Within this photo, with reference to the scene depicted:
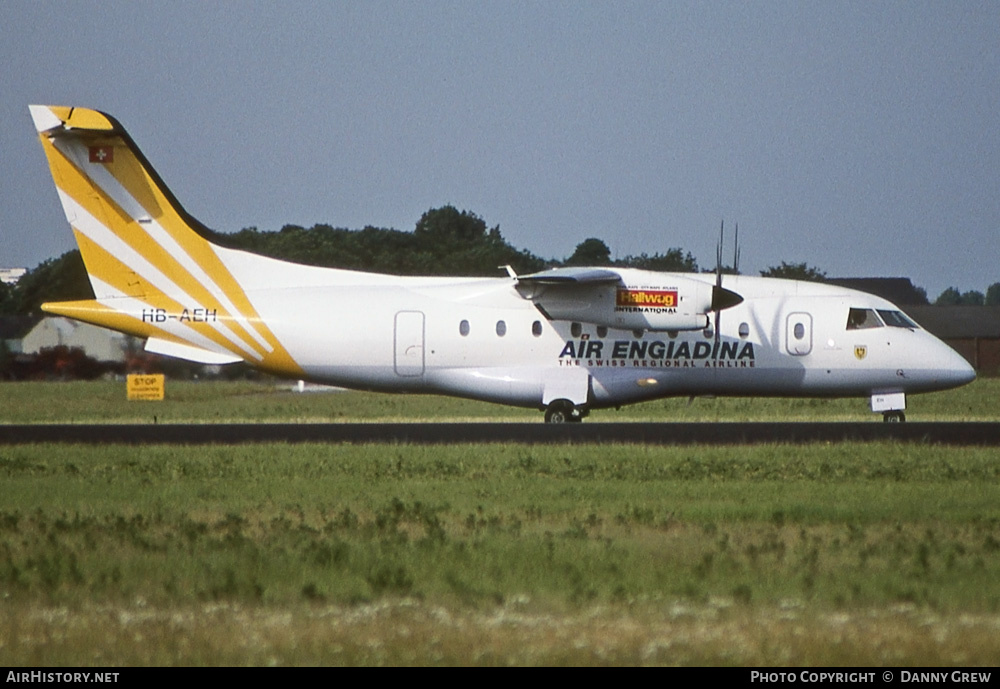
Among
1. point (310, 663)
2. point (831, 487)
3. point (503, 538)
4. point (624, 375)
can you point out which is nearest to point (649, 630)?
point (310, 663)

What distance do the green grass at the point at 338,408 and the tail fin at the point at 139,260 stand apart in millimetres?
4695

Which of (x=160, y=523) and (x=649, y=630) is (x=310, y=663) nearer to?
(x=649, y=630)

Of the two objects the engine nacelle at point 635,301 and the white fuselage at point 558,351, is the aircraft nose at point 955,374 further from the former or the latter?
the engine nacelle at point 635,301

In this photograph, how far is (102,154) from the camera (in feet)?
84.7

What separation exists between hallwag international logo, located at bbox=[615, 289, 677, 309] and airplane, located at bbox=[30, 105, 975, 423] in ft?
0.09

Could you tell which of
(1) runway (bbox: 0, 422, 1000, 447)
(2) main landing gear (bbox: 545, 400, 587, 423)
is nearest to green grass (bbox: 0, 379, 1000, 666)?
(1) runway (bbox: 0, 422, 1000, 447)

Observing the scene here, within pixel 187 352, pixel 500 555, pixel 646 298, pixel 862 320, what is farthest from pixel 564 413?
pixel 500 555

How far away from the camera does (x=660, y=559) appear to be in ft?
35.9

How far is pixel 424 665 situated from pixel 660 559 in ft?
13.8

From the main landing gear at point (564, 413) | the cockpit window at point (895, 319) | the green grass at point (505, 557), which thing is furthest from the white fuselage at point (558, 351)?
the green grass at point (505, 557)

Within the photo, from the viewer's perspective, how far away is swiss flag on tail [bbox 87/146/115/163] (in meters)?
25.8

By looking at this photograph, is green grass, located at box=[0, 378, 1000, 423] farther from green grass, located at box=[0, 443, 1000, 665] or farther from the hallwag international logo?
green grass, located at box=[0, 443, 1000, 665]

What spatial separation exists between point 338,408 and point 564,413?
12.9m

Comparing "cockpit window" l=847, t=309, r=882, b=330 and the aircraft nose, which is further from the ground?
"cockpit window" l=847, t=309, r=882, b=330
